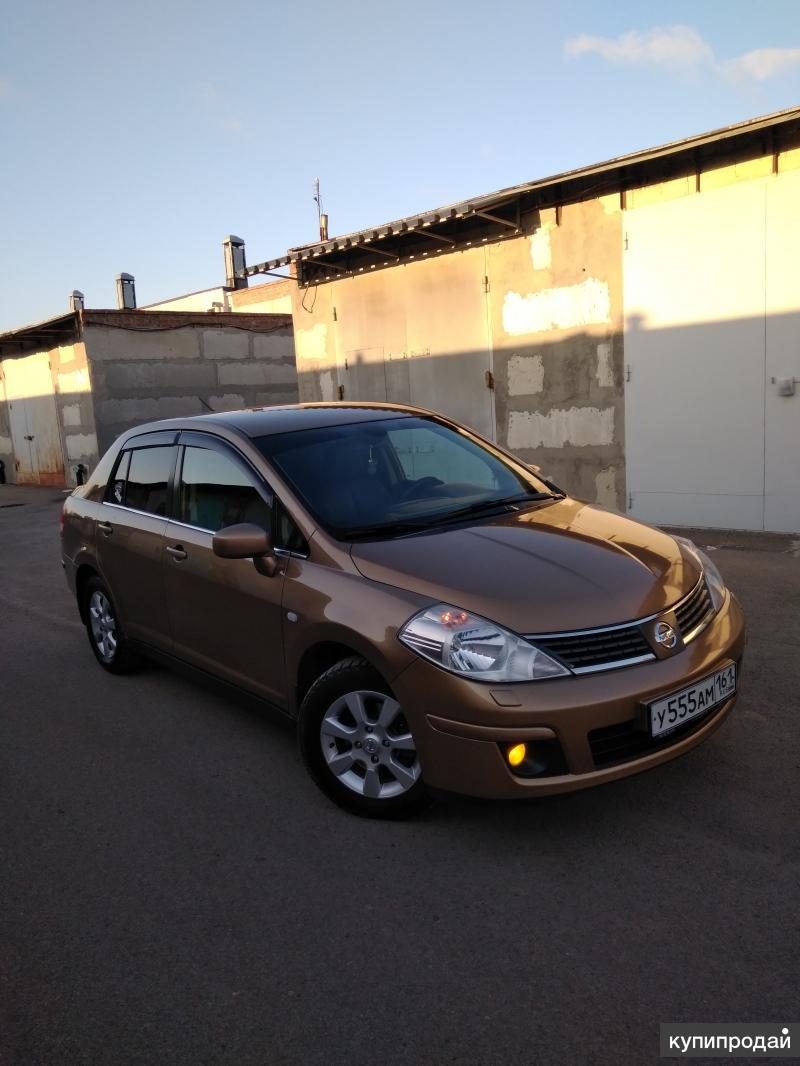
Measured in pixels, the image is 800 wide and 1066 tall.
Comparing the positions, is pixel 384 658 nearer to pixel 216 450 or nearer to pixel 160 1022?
pixel 160 1022

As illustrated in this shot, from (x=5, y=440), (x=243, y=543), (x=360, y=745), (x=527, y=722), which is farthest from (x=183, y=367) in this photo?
(x=527, y=722)

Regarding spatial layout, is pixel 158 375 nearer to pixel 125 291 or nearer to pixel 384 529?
pixel 125 291

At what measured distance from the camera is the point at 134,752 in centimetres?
423

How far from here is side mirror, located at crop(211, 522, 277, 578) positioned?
3.55m

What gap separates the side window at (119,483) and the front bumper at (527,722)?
2.87 m

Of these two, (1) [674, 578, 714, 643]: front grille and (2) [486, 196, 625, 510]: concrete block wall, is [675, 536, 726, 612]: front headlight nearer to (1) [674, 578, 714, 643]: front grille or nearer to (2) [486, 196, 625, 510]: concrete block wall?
(1) [674, 578, 714, 643]: front grille

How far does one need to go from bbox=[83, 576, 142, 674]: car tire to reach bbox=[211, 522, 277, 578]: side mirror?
6.20 feet

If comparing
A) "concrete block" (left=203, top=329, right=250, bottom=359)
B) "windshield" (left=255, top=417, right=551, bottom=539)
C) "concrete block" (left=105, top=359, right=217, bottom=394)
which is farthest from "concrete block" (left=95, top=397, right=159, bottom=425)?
"windshield" (left=255, top=417, right=551, bottom=539)

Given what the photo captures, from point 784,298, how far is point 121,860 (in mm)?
7445

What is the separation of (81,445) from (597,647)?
17.4 metres

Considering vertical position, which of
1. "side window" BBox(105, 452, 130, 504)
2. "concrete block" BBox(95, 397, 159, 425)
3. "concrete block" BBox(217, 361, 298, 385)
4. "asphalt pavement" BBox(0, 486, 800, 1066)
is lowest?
"asphalt pavement" BBox(0, 486, 800, 1066)

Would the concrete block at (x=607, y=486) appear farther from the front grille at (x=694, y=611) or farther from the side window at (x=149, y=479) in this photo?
the front grille at (x=694, y=611)

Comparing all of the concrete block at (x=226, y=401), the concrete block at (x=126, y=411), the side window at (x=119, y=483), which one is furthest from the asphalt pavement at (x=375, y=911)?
the concrete block at (x=226, y=401)

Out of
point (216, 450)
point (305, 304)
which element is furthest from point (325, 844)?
point (305, 304)
